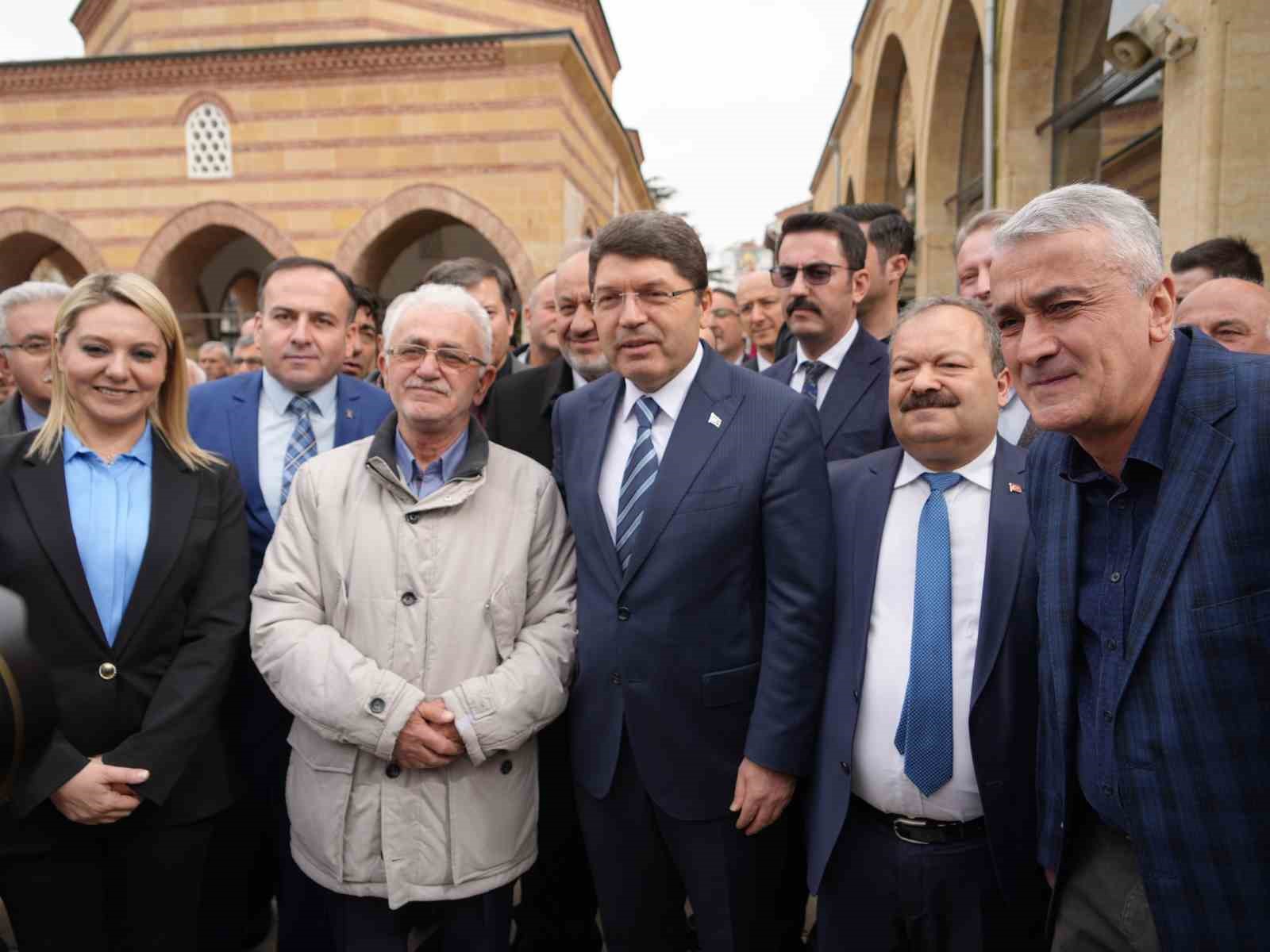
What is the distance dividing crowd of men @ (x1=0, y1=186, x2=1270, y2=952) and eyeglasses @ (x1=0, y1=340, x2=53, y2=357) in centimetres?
124

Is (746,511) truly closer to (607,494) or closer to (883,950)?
(607,494)

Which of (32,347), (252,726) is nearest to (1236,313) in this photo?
(252,726)

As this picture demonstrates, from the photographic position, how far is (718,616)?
2.59 m

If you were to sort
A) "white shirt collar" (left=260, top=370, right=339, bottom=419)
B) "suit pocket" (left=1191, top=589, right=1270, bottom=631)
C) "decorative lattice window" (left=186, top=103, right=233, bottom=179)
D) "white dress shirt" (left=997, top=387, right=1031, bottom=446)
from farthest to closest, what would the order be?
"decorative lattice window" (left=186, top=103, right=233, bottom=179) → "white shirt collar" (left=260, top=370, right=339, bottom=419) → "white dress shirt" (left=997, top=387, right=1031, bottom=446) → "suit pocket" (left=1191, top=589, right=1270, bottom=631)

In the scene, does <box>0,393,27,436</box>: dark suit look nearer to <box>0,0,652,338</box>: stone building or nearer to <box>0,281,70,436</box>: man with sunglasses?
<box>0,281,70,436</box>: man with sunglasses

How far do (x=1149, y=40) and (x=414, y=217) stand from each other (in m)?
12.8

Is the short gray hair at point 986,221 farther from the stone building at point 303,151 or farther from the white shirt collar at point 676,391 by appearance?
the stone building at point 303,151

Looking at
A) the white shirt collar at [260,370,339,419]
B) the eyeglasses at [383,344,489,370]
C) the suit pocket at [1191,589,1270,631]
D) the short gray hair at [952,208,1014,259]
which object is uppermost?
the short gray hair at [952,208,1014,259]

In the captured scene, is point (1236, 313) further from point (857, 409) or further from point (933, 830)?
point (933, 830)

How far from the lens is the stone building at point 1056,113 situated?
6230mm

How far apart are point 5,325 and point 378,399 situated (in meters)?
1.70

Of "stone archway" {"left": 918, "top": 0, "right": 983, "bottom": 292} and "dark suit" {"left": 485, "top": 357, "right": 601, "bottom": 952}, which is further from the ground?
"stone archway" {"left": 918, "top": 0, "right": 983, "bottom": 292}

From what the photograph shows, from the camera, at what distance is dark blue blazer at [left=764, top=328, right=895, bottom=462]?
342 centimetres

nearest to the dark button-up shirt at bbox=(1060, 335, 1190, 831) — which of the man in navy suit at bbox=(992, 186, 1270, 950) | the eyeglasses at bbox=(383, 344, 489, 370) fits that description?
the man in navy suit at bbox=(992, 186, 1270, 950)
